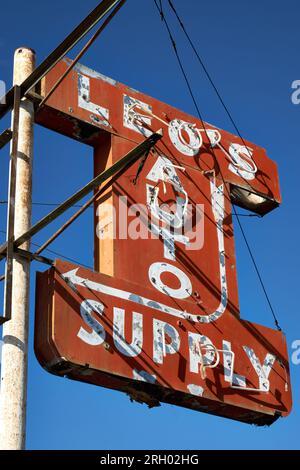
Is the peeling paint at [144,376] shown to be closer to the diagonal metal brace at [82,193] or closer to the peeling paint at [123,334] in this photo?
the peeling paint at [123,334]

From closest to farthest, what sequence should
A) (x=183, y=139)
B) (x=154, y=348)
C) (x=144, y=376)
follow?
(x=144, y=376) → (x=154, y=348) → (x=183, y=139)

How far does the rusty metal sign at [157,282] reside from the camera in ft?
30.3

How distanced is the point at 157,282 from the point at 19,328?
6.97ft

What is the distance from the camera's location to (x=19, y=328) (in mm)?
8367

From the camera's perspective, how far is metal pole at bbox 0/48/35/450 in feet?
26.0

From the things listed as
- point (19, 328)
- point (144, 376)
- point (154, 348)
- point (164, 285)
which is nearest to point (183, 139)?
point (164, 285)

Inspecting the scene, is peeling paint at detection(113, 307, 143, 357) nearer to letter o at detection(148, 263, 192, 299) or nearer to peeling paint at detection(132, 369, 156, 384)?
peeling paint at detection(132, 369, 156, 384)

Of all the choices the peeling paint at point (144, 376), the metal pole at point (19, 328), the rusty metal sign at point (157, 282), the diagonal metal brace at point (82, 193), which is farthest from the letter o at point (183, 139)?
the peeling paint at point (144, 376)

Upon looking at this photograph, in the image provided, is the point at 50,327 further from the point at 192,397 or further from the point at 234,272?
the point at 234,272

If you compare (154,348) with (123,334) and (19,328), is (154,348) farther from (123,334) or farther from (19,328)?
(19,328)

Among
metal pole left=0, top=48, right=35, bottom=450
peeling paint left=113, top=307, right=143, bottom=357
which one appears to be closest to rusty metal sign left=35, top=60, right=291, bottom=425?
peeling paint left=113, top=307, right=143, bottom=357

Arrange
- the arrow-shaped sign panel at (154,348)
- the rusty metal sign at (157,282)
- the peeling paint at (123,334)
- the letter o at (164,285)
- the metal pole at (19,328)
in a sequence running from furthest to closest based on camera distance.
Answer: the letter o at (164,285)
the peeling paint at (123,334)
the rusty metal sign at (157,282)
the arrow-shaped sign panel at (154,348)
the metal pole at (19,328)

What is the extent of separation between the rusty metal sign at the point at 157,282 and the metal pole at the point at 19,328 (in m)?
0.55

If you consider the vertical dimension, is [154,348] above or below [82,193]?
below
